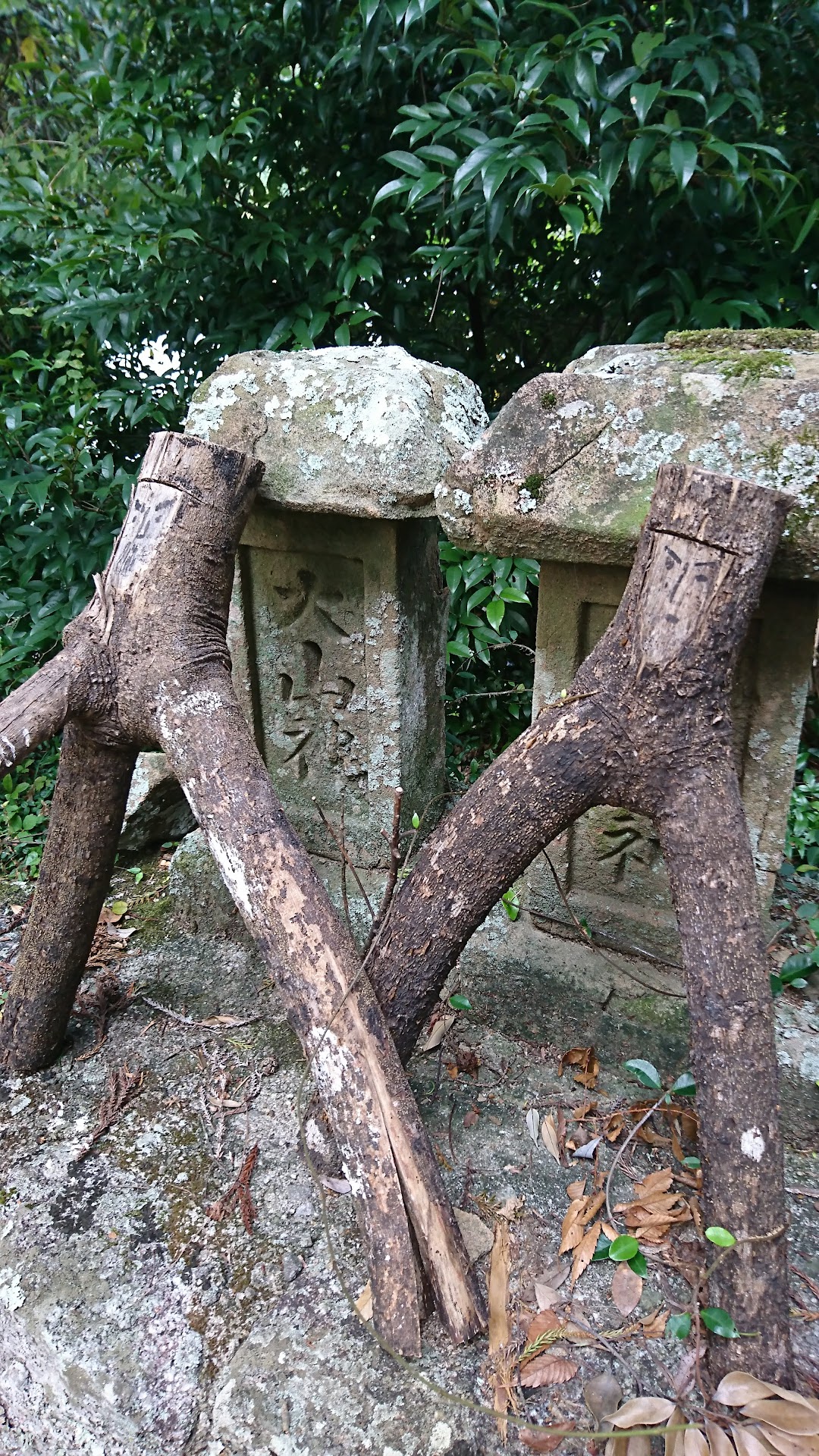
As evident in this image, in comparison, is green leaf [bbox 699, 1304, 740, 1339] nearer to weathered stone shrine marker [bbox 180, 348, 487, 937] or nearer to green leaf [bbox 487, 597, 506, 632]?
weathered stone shrine marker [bbox 180, 348, 487, 937]

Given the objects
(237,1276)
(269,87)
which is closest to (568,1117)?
(237,1276)

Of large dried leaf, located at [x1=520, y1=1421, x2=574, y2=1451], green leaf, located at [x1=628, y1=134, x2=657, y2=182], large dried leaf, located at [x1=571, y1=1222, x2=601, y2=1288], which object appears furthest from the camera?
green leaf, located at [x1=628, y1=134, x2=657, y2=182]

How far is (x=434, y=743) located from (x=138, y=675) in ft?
3.32

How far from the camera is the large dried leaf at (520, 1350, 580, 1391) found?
1.16 m

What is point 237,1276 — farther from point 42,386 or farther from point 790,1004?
point 42,386

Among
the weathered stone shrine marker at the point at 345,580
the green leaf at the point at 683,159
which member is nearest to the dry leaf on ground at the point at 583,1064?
the weathered stone shrine marker at the point at 345,580

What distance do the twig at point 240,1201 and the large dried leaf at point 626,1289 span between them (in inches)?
24.9

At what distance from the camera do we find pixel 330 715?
7.02 feet

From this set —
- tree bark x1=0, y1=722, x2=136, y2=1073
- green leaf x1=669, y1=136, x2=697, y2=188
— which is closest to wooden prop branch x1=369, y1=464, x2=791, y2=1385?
tree bark x1=0, y1=722, x2=136, y2=1073

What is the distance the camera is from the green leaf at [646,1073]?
5.07 feet

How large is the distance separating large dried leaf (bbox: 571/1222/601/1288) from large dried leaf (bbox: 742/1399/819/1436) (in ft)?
1.01

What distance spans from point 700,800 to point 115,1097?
1353 millimetres

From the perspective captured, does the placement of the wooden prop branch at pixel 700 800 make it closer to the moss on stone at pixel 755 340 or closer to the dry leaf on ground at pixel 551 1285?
the dry leaf on ground at pixel 551 1285

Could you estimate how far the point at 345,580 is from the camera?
2.00 meters
